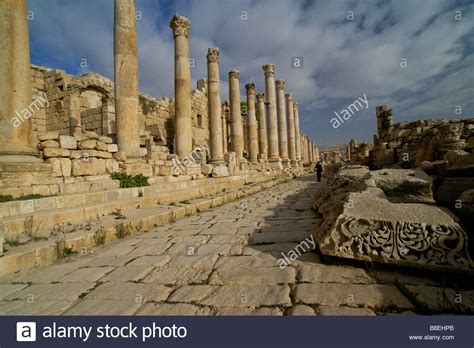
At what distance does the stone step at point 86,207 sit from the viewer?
151 inches

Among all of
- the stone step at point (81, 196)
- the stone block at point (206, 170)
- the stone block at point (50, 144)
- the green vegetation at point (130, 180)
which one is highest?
the stone block at point (50, 144)

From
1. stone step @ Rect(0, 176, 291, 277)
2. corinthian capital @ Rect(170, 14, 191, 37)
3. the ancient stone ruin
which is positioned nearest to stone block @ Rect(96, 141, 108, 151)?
the ancient stone ruin

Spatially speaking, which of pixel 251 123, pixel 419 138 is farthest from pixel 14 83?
pixel 419 138

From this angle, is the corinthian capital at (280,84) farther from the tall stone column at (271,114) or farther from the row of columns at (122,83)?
the row of columns at (122,83)

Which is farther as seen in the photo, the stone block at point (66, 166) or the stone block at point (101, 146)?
the stone block at point (101, 146)

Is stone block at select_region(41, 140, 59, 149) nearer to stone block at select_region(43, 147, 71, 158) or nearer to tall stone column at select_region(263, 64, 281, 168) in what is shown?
stone block at select_region(43, 147, 71, 158)

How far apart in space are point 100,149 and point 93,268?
15.8 feet

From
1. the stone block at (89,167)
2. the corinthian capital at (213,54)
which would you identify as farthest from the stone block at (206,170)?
the corinthian capital at (213,54)

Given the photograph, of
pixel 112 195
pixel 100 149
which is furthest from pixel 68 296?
pixel 100 149

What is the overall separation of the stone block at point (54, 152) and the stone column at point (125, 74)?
2061 millimetres

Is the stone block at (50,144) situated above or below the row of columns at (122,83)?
below

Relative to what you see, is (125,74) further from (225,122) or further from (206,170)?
(225,122)

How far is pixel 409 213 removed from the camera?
7.97ft

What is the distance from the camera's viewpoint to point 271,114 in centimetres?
2152
